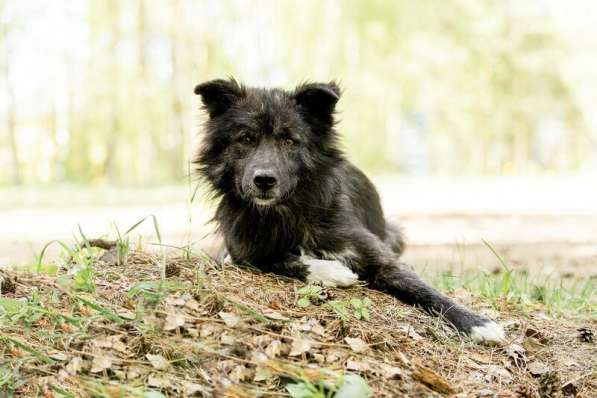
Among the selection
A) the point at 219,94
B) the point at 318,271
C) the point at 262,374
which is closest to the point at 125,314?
the point at 262,374

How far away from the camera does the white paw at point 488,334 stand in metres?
4.93

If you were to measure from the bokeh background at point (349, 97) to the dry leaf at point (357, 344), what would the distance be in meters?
8.83

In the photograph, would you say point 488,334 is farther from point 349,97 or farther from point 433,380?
point 349,97

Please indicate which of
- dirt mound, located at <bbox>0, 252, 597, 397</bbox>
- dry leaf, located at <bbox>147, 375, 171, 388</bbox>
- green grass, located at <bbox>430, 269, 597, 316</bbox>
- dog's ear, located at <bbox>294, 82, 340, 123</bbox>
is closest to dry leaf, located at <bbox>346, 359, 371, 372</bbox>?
dirt mound, located at <bbox>0, 252, 597, 397</bbox>

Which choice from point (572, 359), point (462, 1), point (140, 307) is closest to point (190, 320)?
point (140, 307)

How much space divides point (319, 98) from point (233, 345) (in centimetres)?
269

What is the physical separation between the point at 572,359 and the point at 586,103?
1264 inches

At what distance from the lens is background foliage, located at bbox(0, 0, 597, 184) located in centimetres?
2933

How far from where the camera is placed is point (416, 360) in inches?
165

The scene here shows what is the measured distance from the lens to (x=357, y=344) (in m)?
4.19

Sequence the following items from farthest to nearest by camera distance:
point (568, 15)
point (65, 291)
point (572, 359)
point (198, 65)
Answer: point (568, 15), point (198, 65), point (572, 359), point (65, 291)

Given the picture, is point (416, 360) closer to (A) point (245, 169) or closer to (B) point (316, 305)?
(B) point (316, 305)

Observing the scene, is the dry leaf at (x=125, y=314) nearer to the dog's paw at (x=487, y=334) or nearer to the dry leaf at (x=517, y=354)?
the dog's paw at (x=487, y=334)

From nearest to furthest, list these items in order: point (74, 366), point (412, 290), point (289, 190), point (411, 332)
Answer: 1. point (74, 366)
2. point (411, 332)
3. point (412, 290)
4. point (289, 190)
